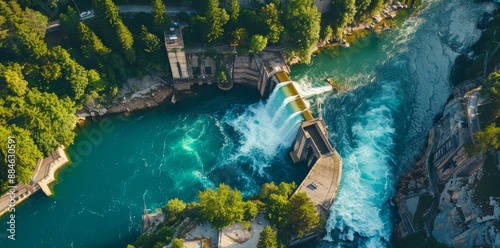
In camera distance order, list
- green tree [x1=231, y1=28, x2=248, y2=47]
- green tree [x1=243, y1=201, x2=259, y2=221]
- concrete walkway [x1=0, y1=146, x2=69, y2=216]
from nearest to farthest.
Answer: green tree [x1=243, y1=201, x2=259, y2=221] < concrete walkway [x1=0, y1=146, x2=69, y2=216] < green tree [x1=231, y1=28, x2=248, y2=47]

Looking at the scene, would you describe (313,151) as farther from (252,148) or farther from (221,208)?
(221,208)

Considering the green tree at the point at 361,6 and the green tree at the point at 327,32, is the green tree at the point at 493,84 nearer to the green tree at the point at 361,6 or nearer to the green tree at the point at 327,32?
the green tree at the point at 361,6

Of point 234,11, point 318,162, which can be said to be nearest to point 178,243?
Answer: point 318,162

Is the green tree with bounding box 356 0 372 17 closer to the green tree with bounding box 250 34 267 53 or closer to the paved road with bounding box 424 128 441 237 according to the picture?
the green tree with bounding box 250 34 267 53

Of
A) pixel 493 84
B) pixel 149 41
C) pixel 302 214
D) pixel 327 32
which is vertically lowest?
pixel 302 214

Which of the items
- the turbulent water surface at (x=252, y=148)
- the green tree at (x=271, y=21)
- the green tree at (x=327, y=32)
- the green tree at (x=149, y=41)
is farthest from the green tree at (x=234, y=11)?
the green tree at (x=327, y=32)

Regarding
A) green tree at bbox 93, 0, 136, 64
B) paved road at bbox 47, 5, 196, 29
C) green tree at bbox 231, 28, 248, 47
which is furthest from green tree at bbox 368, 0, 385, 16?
green tree at bbox 93, 0, 136, 64

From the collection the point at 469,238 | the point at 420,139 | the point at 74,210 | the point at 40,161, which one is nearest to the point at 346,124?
the point at 420,139
